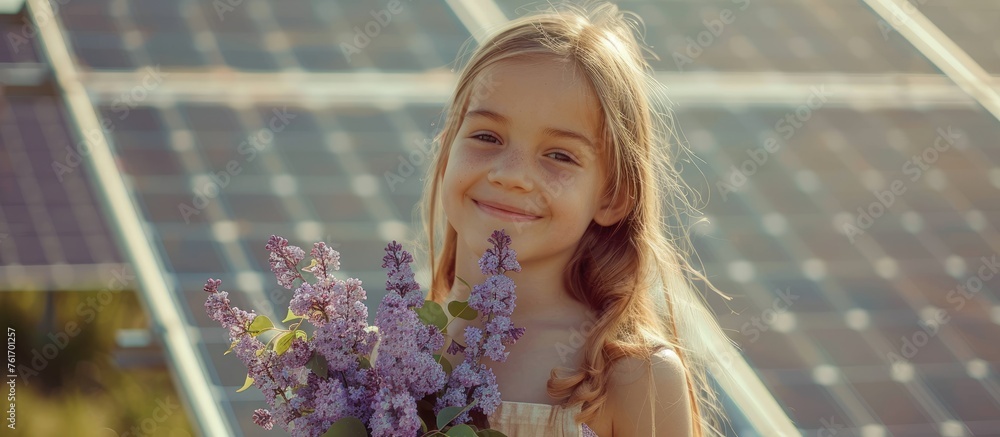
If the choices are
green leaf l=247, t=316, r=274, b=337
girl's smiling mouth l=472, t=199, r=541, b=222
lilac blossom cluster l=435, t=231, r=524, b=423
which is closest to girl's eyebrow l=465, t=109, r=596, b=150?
girl's smiling mouth l=472, t=199, r=541, b=222

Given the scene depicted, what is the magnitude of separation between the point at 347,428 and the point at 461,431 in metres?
0.16

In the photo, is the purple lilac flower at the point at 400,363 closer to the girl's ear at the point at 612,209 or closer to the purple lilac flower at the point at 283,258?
the purple lilac flower at the point at 283,258

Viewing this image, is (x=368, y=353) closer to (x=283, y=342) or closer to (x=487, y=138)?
(x=283, y=342)

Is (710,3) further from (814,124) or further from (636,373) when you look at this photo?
(636,373)

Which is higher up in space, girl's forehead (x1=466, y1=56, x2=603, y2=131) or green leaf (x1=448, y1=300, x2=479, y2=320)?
girl's forehead (x1=466, y1=56, x2=603, y2=131)

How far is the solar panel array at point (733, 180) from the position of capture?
471cm

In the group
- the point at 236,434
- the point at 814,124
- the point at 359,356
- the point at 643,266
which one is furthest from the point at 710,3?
the point at 359,356

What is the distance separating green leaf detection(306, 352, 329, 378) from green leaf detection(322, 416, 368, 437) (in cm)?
9

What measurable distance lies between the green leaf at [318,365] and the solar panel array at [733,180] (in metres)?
2.00

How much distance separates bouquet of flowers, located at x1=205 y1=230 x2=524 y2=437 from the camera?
150cm

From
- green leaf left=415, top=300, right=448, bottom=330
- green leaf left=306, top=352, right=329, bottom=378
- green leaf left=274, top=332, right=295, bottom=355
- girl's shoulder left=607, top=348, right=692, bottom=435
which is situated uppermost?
green leaf left=274, top=332, right=295, bottom=355

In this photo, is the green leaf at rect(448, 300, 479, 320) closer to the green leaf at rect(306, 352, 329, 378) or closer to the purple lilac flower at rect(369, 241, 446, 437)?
the purple lilac flower at rect(369, 241, 446, 437)

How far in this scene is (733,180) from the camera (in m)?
5.89

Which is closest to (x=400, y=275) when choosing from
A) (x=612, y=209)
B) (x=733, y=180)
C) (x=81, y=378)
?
(x=612, y=209)
